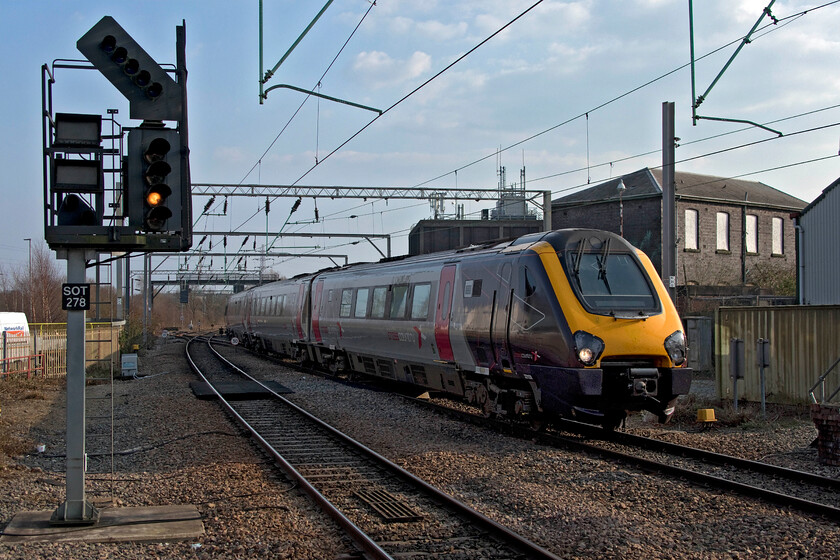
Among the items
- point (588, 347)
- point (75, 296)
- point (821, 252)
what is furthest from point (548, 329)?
point (821, 252)

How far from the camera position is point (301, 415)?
14.2 meters

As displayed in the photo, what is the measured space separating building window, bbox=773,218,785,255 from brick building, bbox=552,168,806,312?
32mm

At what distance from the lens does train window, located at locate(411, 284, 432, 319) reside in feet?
48.6

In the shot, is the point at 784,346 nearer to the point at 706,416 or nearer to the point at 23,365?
the point at 706,416

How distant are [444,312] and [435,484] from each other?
221 inches

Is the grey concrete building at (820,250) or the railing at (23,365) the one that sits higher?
the grey concrete building at (820,250)

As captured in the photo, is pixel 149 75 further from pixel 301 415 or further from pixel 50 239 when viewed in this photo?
pixel 301 415

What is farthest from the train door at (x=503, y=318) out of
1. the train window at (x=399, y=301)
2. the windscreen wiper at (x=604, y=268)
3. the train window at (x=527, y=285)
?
the train window at (x=399, y=301)

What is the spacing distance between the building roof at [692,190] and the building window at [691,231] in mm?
846

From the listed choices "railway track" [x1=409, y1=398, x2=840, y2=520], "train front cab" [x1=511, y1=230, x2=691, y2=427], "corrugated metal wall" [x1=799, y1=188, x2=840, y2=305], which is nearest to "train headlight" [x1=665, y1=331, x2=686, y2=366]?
"train front cab" [x1=511, y1=230, x2=691, y2=427]

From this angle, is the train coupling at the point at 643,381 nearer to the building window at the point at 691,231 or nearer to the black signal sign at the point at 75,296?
the black signal sign at the point at 75,296

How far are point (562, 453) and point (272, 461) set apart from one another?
3.88 m

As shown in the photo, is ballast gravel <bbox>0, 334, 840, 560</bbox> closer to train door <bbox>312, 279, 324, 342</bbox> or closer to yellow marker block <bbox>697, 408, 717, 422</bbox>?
yellow marker block <bbox>697, 408, 717, 422</bbox>

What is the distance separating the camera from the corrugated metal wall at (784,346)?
526 inches
